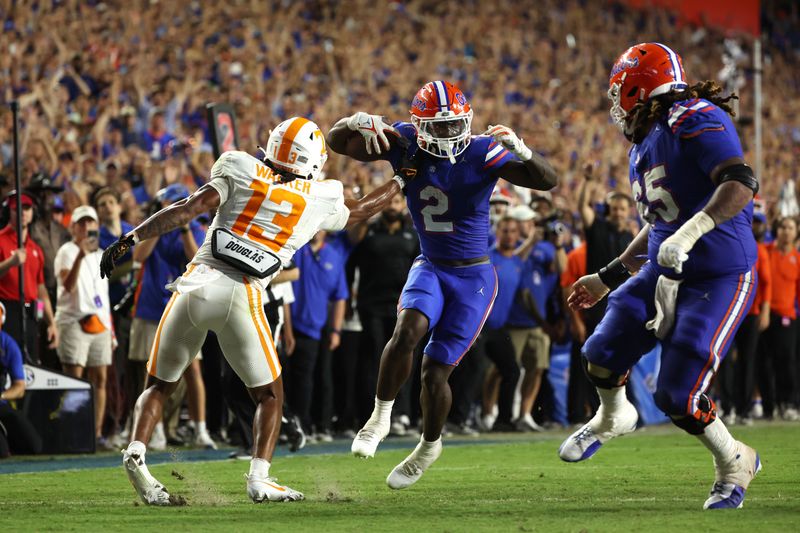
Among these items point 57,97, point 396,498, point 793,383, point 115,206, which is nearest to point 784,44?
point 793,383

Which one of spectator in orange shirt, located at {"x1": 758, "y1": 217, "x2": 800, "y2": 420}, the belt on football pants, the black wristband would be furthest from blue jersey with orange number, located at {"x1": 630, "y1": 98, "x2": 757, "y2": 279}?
spectator in orange shirt, located at {"x1": 758, "y1": 217, "x2": 800, "y2": 420}

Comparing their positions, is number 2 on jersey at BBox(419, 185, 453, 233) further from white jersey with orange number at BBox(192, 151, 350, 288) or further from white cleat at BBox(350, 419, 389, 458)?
white cleat at BBox(350, 419, 389, 458)

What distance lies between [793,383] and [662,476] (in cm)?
671

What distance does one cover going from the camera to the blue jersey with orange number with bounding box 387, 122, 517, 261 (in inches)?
295

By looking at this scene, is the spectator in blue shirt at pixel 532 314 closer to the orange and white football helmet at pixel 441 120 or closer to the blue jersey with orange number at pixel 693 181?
the orange and white football helmet at pixel 441 120

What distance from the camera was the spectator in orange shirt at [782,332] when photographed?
14.2 meters

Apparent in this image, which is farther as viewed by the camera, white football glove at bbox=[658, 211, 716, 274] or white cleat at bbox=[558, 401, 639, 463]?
white cleat at bbox=[558, 401, 639, 463]

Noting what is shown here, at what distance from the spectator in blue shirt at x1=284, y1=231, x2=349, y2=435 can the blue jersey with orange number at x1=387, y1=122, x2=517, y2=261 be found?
4179mm

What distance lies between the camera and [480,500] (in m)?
6.92

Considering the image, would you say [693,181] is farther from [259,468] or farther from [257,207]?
[259,468]

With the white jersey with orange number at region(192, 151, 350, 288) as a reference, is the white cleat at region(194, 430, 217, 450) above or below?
below

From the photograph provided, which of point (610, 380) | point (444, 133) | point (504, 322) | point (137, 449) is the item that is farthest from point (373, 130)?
point (504, 322)

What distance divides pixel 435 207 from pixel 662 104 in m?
1.68

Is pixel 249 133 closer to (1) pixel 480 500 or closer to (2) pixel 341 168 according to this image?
(2) pixel 341 168
